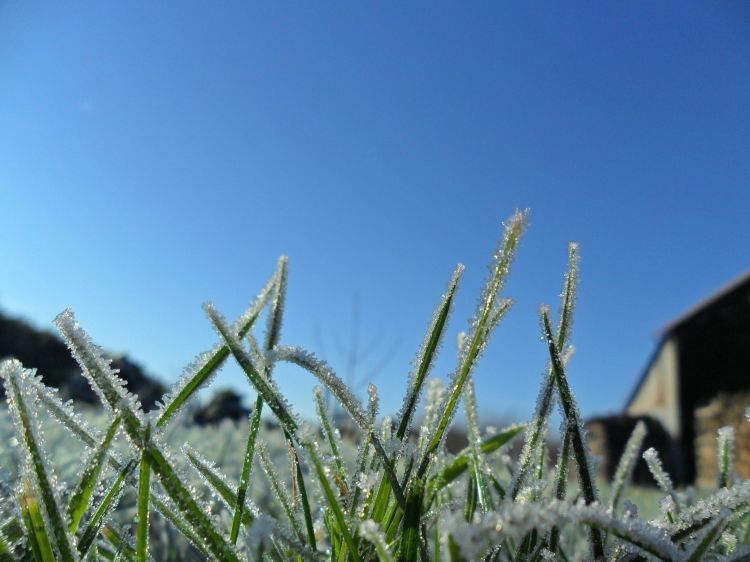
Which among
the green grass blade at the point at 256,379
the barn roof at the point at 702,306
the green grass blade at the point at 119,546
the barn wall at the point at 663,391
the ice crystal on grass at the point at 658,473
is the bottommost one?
the green grass blade at the point at 119,546

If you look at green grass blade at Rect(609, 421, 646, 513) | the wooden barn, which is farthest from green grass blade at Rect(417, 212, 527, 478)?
the wooden barn

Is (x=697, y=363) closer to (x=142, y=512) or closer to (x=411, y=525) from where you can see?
(x=411, y=525)

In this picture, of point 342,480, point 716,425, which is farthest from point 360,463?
point 716,425

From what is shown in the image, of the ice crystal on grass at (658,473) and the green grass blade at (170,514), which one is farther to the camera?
the ice crystal on grass at (658,473)

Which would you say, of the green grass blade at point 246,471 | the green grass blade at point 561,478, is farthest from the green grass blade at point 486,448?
the green grass blade at point 246,471

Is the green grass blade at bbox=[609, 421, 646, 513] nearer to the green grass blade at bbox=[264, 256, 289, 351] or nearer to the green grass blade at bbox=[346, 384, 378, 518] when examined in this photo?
the green grass blade at bbox=[346, 384, 378, 518]

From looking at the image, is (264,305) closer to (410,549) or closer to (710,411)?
(410,549)

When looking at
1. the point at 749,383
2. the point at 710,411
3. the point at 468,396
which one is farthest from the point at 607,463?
the point at 468,396

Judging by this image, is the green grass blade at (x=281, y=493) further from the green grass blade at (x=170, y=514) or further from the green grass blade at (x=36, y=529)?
the green grass blade at (x=36, y=529)
